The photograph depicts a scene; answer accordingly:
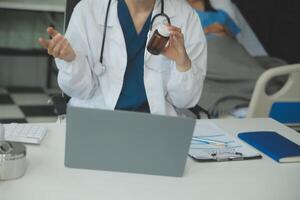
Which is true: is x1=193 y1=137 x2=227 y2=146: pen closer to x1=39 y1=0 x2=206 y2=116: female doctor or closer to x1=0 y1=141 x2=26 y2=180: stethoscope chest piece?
x1=39 y1=0 x2=206 y2=116: female doctor

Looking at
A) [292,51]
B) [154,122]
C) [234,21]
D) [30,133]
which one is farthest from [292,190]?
[292,51]

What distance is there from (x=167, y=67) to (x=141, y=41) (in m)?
0.12

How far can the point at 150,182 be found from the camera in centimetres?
106

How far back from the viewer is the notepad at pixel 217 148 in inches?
48.3

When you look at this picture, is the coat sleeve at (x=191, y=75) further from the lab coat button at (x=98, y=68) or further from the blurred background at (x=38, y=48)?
the blurred background at (x=38, y=48)

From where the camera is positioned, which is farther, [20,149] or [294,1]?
[294,1]

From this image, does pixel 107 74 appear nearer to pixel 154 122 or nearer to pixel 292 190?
pixel 154 122

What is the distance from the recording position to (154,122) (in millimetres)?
1008

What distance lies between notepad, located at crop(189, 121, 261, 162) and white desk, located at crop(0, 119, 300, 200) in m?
0.02

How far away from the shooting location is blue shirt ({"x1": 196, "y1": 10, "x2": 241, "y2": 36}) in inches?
101

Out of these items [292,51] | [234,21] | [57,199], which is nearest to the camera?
[57,199]

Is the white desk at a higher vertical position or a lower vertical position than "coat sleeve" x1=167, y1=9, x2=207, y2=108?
lower

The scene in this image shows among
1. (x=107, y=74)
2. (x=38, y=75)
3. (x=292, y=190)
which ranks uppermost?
(x=107, y=74)

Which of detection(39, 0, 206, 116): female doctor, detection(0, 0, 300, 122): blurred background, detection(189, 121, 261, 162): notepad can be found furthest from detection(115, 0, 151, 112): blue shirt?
detection(0, 0, 300, 122): blurred background
